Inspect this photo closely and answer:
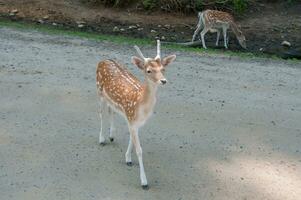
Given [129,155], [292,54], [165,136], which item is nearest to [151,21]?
[292,54]

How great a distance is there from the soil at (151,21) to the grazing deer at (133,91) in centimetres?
770

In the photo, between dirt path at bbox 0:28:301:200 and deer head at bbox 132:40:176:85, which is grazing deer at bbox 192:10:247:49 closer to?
dirt path at bbox 0:28:301:200

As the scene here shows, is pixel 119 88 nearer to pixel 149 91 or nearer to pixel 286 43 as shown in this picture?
pixel 149 91

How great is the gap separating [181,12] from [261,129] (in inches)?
369

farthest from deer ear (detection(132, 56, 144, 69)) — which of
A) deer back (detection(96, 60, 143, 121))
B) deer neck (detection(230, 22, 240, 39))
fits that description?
deer neck (detection(230, 22, 240, 39))

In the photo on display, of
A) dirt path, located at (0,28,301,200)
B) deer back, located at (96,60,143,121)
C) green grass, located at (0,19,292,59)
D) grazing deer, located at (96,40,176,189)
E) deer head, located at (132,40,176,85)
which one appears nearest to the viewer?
deer head, located at (132,40,176,85)

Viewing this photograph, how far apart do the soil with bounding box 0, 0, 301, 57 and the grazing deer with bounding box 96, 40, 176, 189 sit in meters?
7.70

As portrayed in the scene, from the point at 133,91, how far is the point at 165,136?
4.01ft

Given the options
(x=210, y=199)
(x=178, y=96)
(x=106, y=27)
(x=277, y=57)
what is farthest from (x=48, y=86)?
(x=106, y=27)

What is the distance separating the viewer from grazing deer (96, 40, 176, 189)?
217 inches

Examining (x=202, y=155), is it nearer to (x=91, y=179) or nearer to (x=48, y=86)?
(x=91, y=179)

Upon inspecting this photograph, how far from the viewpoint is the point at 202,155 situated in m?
6.61

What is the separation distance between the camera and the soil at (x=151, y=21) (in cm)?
1467

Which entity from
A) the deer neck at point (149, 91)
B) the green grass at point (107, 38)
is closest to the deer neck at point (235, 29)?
the green grass at point (107, 38)
